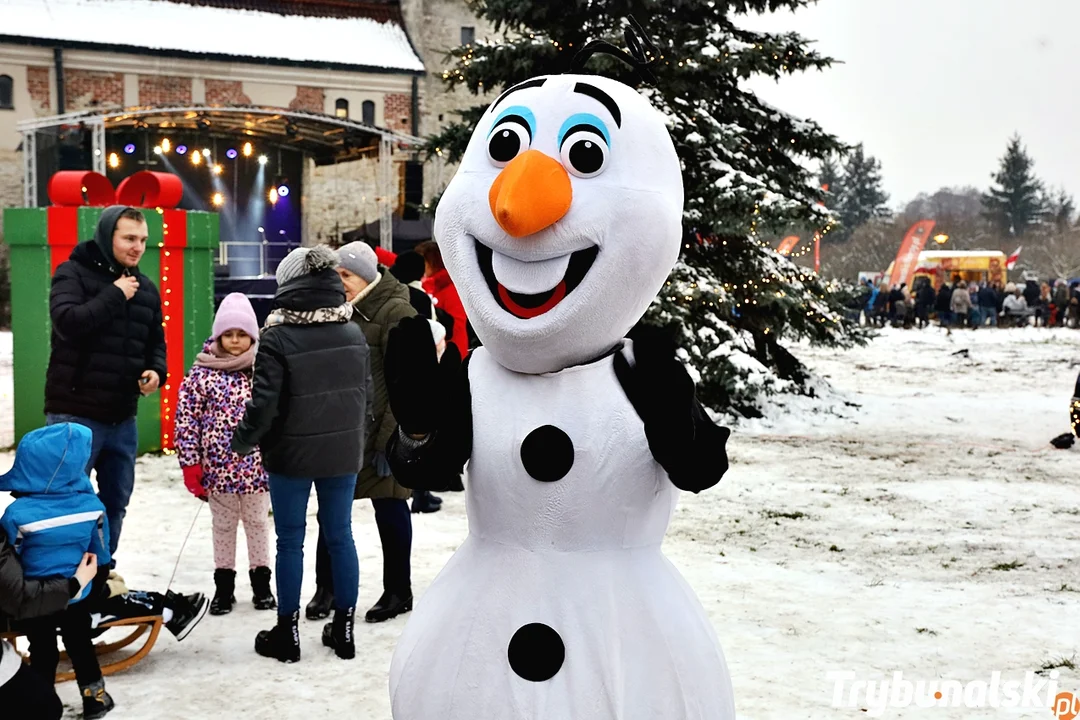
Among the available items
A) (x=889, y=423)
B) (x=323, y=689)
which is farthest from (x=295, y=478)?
(x=889, y=423)

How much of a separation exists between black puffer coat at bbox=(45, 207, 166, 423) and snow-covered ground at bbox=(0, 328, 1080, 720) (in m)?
1.04

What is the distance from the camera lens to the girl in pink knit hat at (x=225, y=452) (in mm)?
5201

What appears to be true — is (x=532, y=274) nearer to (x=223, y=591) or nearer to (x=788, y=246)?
(x=223, y=591)

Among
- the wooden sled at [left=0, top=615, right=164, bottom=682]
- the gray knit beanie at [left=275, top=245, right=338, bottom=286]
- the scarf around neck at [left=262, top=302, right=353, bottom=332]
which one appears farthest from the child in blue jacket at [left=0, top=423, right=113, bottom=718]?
the gray knit beanie at [left=275, top=245, right=338, bottom=286]

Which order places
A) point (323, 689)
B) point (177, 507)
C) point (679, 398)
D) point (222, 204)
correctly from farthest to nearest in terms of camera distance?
point (222, 204), point (177, 507), point (323, 689), point (679, 398)

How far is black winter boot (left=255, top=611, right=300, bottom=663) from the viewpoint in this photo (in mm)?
4641

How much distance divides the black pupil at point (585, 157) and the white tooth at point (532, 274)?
0.73ft

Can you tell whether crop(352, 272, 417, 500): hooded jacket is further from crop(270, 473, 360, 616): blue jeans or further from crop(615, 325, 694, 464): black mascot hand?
crop(615, 325, 694, 464): black mascot hand

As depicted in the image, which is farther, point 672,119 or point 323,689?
point 672,119

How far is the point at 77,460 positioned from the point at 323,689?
1.32 m

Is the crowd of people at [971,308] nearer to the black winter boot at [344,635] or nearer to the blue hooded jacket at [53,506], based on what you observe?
the black winter boot at [344,635]

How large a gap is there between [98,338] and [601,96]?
3515 millimetres

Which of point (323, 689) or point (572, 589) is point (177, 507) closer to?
point (323, 689)

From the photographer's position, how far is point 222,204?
25.9 metres
